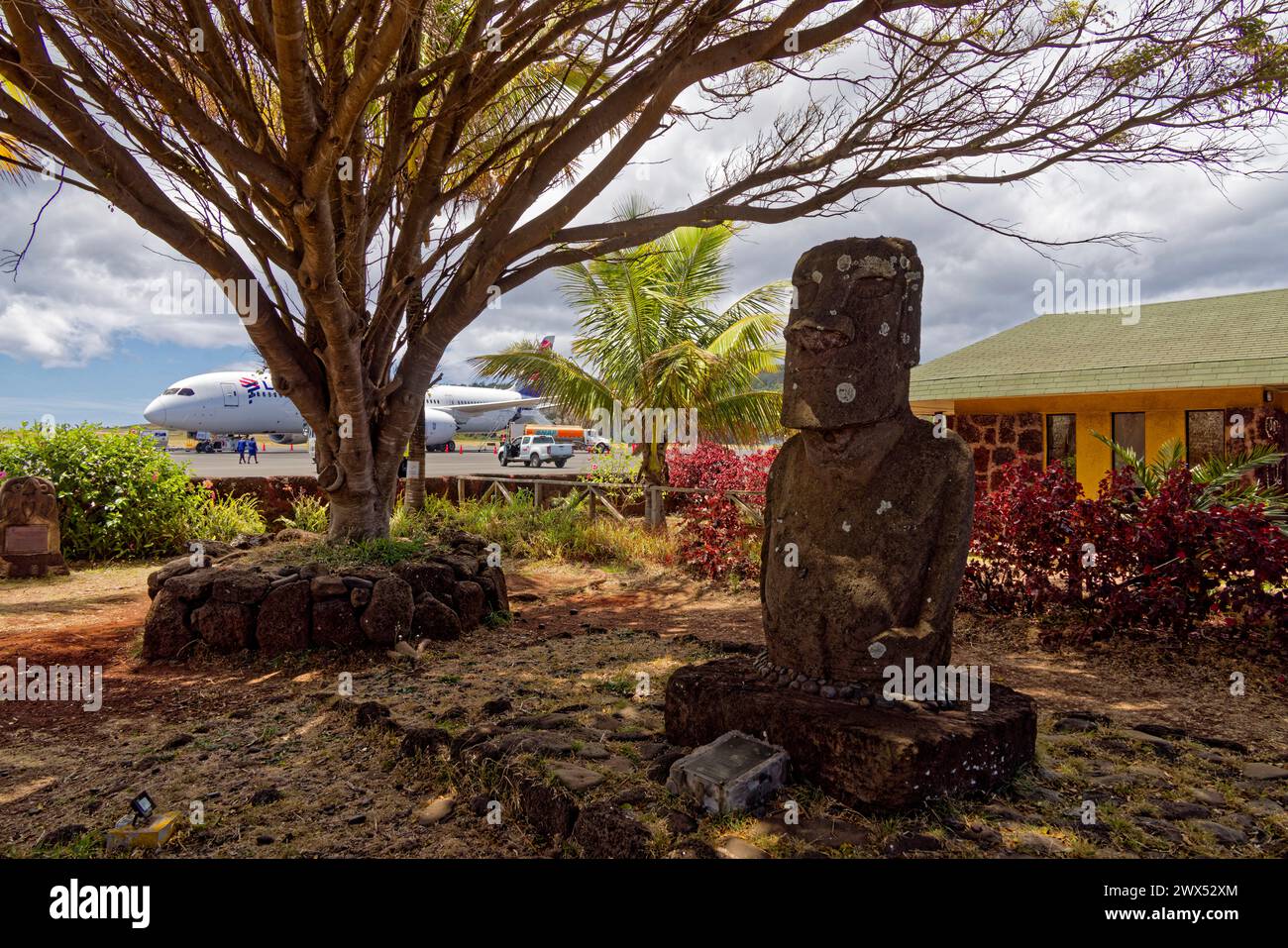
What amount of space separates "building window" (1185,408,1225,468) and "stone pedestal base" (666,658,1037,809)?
33.9ft

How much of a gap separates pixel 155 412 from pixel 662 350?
3186 cm

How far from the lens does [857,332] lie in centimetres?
357

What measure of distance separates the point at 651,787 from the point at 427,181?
6513 mm

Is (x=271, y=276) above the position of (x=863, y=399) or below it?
above

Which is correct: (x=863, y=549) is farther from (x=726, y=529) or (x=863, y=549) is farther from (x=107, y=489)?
(x=107, y=489)

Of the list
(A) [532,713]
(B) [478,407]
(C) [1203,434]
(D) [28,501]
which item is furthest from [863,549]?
(B) [478,407]

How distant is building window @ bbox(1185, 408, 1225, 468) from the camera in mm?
11680

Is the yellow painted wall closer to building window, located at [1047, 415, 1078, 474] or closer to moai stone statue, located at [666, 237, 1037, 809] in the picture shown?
building window, located at [1047, 415, 1078, 474]

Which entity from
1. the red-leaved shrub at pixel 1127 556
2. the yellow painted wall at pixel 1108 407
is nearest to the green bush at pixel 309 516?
the red-leaved shrub at pixel 1127 556

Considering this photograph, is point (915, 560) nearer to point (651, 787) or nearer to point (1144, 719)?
point (651, 787)

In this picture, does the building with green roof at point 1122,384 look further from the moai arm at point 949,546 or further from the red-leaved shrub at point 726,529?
the moai arm at point 949,546

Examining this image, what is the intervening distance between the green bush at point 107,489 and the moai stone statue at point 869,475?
1130 cm

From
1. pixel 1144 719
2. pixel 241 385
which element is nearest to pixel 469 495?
pixel 1144 719

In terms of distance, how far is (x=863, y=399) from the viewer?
140 inches
